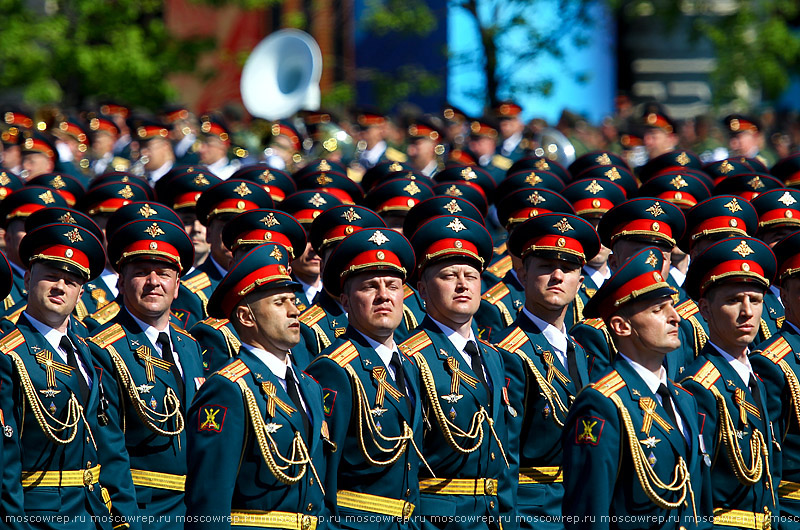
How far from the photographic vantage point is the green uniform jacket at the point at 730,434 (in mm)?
6828

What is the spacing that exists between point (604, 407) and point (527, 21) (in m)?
15.9

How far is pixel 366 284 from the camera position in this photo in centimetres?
707

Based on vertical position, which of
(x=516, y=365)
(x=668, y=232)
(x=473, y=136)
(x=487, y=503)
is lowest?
(x=487, y=503)

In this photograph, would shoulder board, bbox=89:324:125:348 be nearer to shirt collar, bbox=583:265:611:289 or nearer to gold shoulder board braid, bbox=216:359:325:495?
gold shoulder board braid, bbox=216:359:325:495

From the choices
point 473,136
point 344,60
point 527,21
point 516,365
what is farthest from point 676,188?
point 344,60

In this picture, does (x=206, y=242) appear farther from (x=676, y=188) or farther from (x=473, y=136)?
(x=473, y=136)

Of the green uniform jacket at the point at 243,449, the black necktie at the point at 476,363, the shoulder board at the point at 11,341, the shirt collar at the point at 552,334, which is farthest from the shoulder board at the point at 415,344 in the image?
the shoulder board at the point at 11,341

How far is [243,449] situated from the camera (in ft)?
20.6

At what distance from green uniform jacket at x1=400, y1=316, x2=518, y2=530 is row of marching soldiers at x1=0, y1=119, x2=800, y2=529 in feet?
0.04

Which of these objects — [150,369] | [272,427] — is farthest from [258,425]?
[150,369]

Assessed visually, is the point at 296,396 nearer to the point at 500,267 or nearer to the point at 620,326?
the point at 620,326

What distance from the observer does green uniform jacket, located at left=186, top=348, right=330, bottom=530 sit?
611 cm

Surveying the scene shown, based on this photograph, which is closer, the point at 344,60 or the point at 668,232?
the point at 668,232

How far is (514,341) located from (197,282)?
7.70 ft
